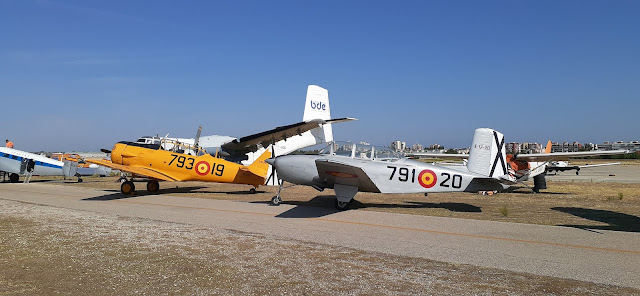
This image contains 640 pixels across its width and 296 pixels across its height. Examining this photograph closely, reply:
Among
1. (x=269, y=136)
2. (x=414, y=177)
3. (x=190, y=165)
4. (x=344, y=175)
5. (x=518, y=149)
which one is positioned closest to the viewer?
(x=344, y=175)

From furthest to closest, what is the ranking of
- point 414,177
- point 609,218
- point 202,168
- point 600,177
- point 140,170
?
1. point 600,177
2. point 202,168
3. point 140,170
4. point 414,177
5. point 609,218

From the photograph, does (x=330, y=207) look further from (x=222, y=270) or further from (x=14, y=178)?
(x=14, y=178)

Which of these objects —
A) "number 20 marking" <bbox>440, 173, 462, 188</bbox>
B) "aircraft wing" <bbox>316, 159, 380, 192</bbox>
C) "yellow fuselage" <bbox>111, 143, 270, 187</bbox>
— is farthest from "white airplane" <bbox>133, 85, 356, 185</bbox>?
"number 20 marking" <bbox>440, 173, 462, 188</bbox>

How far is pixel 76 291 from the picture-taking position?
4719 millimetres

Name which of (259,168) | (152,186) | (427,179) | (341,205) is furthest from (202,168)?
(427,179)

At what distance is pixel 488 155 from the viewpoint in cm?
1246

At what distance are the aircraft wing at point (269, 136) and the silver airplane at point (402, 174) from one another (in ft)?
36.9

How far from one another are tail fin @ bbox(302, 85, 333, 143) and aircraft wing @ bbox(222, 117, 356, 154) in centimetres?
138

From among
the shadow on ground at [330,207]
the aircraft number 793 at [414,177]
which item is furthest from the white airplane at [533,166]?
the aircraft number 793 at [414,177]

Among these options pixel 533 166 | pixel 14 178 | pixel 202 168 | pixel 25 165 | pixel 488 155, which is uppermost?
pixel 488 155

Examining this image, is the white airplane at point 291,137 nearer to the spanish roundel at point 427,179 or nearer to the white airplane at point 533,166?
the white airplane at point 533,166

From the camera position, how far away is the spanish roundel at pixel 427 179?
1212cm

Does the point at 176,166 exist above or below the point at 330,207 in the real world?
above

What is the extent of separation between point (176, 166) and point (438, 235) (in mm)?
11796
